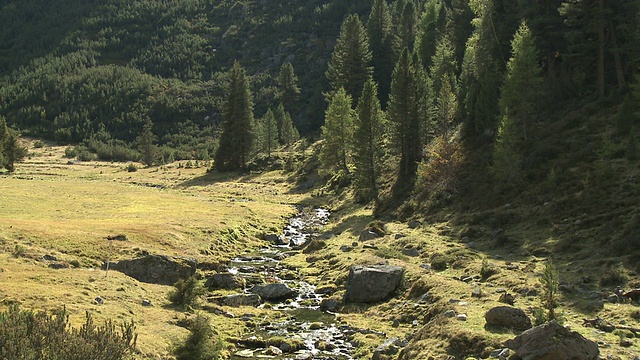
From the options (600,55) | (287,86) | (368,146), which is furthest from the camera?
(287,86)

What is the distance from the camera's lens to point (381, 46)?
376ft

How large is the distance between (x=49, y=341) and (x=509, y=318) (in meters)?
16.2

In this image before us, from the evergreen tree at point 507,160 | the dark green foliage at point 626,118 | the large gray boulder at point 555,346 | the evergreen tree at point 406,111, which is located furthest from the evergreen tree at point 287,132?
the large gray boulder at point 555,346

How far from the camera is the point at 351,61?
92.8 m

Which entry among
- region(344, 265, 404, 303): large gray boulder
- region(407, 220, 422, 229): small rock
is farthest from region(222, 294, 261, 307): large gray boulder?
region(407, 220, 422, 229): small rock

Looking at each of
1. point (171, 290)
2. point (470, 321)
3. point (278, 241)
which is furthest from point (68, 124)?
point (470, 321)

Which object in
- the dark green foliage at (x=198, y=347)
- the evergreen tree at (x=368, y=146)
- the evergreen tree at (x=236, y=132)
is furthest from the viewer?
the evergreen tree at (x=236, y=132)

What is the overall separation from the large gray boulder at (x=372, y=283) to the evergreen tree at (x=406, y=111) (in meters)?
31.9

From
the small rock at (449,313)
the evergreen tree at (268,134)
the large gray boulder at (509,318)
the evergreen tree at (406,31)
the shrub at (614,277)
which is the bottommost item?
the small rock at (449,313)

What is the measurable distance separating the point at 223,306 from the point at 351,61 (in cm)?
7301

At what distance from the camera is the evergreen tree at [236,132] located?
316 feet

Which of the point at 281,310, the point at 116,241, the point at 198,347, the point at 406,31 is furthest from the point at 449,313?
the point at 406,31

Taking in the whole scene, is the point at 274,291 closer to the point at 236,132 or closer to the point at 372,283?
the point at 372,283

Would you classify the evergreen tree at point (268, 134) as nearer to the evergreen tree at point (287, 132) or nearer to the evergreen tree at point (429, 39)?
the evergreen tree at point (287, 132)
